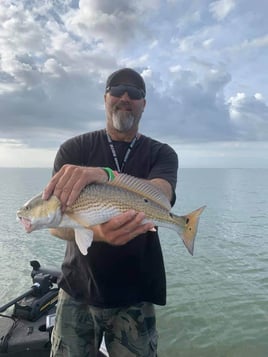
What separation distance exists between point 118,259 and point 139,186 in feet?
2.92

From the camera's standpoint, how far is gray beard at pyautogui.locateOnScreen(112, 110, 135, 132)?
406cm

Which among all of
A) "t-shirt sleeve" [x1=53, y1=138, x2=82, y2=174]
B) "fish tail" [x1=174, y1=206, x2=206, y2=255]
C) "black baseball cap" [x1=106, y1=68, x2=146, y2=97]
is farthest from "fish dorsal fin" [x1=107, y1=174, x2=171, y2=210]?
"black baseball cap" [x1=106, y1=68, x2=146, y2=97]

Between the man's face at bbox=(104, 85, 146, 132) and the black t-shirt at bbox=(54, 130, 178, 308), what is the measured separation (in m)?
0.24

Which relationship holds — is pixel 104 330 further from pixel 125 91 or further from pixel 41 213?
pixel 125 91

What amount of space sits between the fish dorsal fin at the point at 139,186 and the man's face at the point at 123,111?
892 millimetres

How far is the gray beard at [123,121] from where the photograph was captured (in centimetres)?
406

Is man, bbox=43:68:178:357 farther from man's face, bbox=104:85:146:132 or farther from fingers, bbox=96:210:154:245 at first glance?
fingers, bbox=96:210:154:245

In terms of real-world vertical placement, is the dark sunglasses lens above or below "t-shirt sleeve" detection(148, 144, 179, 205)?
above

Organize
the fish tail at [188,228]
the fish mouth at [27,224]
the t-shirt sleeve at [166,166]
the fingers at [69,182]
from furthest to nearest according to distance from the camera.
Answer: the t-shirt sleeve at [166,166] → the fish tail at [188,228] → the fish mouth at [27,224] → the fingers at [69,182]

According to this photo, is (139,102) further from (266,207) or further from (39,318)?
(266,207)

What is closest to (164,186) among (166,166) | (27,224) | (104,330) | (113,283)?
(166,166)

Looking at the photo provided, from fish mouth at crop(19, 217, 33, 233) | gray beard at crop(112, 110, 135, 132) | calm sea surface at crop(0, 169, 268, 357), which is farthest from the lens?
calm sea surface at crop(0, 169, 268, 357)

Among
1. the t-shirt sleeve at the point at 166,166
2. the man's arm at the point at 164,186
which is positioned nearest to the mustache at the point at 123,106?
the t-shirt sleeve at the point at 166,166

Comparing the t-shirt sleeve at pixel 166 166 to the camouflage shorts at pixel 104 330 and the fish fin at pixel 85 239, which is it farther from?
the camouflage shorts at pixel 104 330
